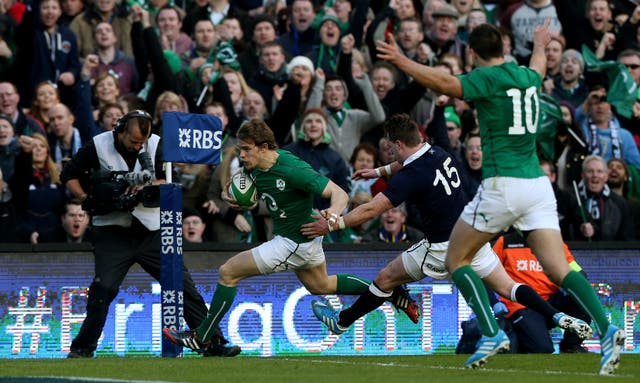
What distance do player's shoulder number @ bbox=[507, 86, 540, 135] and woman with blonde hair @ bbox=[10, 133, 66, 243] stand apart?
6410mm

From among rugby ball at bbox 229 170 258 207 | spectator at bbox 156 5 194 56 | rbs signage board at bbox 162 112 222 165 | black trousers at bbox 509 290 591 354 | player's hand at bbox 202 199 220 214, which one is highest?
spectator at bbox 156 5 194 56

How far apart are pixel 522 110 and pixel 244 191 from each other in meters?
3.00

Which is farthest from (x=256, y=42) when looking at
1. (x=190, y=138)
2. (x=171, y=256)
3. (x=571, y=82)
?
(x=171, y=256)

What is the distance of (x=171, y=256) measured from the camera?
41.3 ft

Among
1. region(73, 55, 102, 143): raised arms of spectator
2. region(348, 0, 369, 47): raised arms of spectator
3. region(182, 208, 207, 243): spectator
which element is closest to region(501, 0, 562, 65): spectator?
region(348, 0, 369, 47): raised arms of spectator

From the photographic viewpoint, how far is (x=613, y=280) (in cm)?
1506

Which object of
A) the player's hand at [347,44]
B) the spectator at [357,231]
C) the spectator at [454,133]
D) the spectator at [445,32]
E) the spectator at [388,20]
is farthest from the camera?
the spectator at [388,20]

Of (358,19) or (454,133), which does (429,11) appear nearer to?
(358,19)

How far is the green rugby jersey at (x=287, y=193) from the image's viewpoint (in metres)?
12.0

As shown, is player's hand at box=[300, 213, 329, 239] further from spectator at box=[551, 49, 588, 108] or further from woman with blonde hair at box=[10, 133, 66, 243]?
spectator at box=[551, 49, 588, 108]

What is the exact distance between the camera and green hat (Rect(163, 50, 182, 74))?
17.3 metres

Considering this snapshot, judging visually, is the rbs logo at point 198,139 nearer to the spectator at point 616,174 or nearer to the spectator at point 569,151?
the spectator at point 569,151

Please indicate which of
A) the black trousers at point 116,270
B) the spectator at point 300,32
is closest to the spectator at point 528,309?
the black trousers at point 116,270

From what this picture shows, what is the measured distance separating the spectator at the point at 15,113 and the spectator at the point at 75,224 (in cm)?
119
